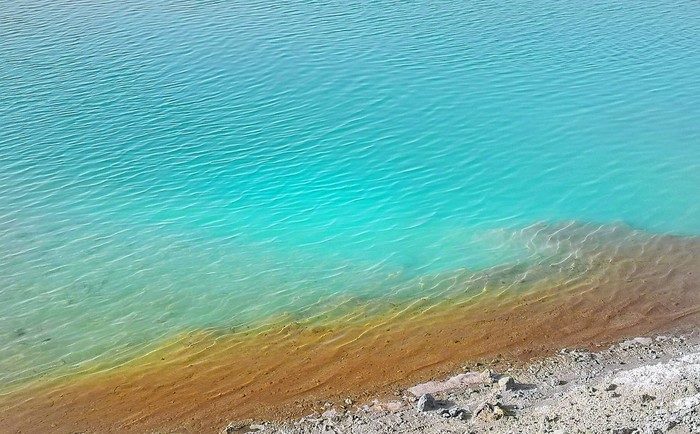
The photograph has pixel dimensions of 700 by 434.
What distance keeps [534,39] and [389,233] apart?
1482 cm

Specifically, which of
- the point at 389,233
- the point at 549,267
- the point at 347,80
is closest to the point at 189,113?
the point at 347,80

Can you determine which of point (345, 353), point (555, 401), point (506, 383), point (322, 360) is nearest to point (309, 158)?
point (345, 353)

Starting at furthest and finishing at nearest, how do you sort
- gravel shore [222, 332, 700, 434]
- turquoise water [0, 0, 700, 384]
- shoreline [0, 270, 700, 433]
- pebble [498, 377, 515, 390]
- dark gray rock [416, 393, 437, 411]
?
turquoise water [0, 0, 700, 384]
shoreline [0, 270, 700, 433]
pebble [498, 377, 515, 390]
dark gray rock [416, 393, 437, 411]
gravel shore [222, 332, 700, 434]

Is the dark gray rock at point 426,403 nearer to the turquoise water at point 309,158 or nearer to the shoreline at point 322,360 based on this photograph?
the shoreline at point 322,360

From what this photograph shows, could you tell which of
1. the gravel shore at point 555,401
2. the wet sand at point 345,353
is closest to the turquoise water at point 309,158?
the wet sand at point 345,353

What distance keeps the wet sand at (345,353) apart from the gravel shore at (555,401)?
0.46 meters

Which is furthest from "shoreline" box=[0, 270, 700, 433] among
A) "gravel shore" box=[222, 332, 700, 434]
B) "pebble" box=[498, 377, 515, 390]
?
"pebble" box=[498, 377, 515, 390]

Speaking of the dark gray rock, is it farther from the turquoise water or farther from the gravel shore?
the turquoise water

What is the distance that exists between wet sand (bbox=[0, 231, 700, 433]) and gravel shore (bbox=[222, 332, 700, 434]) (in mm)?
457

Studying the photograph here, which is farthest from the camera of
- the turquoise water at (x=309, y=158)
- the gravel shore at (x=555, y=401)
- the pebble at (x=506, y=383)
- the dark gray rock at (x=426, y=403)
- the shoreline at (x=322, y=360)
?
the turquoise water at (x=309, y=158)

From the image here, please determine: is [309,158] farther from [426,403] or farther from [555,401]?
[555,401]

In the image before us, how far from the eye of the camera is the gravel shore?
Answer: 9219 millimetres

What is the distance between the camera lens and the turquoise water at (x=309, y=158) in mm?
15031

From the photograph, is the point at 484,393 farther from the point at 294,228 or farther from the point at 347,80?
the point at 347,80
